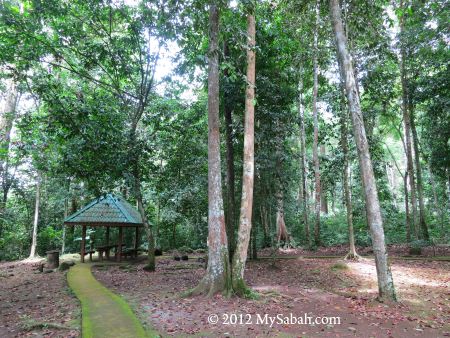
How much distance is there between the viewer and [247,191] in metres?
8.41

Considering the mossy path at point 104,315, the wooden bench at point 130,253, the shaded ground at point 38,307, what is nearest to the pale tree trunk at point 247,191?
the mossy path at point 104,315

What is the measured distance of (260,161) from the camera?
1272 centimetres

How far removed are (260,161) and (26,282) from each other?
31.8 feet

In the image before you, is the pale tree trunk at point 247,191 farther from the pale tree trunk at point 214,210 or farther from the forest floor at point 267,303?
the forest floor at point 267,303

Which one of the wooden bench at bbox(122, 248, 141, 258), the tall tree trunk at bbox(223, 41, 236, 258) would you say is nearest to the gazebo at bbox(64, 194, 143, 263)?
the wooden bench at bbox(122, 248, 141, 258)

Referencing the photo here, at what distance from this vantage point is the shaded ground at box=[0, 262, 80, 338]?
235 inches

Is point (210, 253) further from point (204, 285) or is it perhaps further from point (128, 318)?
point (128, 318)

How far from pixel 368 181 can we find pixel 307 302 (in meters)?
3.19

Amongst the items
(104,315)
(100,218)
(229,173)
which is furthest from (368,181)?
(100,218)

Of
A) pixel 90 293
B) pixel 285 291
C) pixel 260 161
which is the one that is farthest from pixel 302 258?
pixel 90 293

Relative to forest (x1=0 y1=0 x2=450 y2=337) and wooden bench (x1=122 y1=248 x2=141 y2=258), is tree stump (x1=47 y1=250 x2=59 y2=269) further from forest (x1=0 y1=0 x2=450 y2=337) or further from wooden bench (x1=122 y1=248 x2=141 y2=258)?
wooden bench (x1=122 y1=248 x2=141 y2=258)

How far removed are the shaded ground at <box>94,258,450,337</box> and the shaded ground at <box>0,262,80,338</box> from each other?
132 centimetres

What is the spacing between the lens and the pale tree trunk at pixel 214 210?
7832 mm

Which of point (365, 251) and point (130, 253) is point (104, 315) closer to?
point (130, 253)
